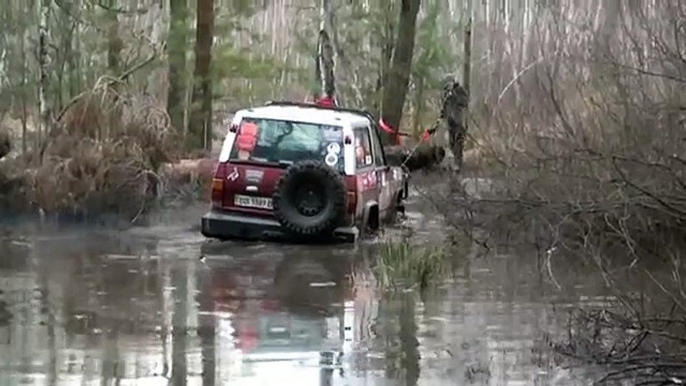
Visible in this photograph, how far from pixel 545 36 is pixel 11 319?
749cm

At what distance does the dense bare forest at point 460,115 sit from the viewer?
11344 mm

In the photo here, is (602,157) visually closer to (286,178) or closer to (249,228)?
(286,178)

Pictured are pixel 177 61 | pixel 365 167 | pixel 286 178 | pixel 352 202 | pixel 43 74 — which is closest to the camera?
pixel 286 178

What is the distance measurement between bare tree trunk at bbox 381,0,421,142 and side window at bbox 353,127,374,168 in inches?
571

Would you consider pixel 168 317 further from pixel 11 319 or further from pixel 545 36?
pixel 545 36

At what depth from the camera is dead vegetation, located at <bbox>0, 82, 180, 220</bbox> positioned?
69.3 ft

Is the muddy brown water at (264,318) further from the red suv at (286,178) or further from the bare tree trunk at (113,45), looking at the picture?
the bare tree trunk at (113,45)

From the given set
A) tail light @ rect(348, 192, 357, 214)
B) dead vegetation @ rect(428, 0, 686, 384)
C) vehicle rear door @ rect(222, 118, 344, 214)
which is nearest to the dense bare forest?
dead vegetation @ rect(428, 0, 686, 384)

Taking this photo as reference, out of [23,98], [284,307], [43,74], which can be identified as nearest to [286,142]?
[284,307]

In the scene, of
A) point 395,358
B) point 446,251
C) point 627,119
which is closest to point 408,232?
point 446,251

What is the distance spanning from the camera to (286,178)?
1711 cm

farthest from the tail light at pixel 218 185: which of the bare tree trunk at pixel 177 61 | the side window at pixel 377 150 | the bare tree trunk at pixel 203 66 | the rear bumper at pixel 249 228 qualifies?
the bare tree trunk at pixel 203 66

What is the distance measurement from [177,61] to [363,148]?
11.0m

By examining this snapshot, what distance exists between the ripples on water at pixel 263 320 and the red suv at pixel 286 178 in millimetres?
610
